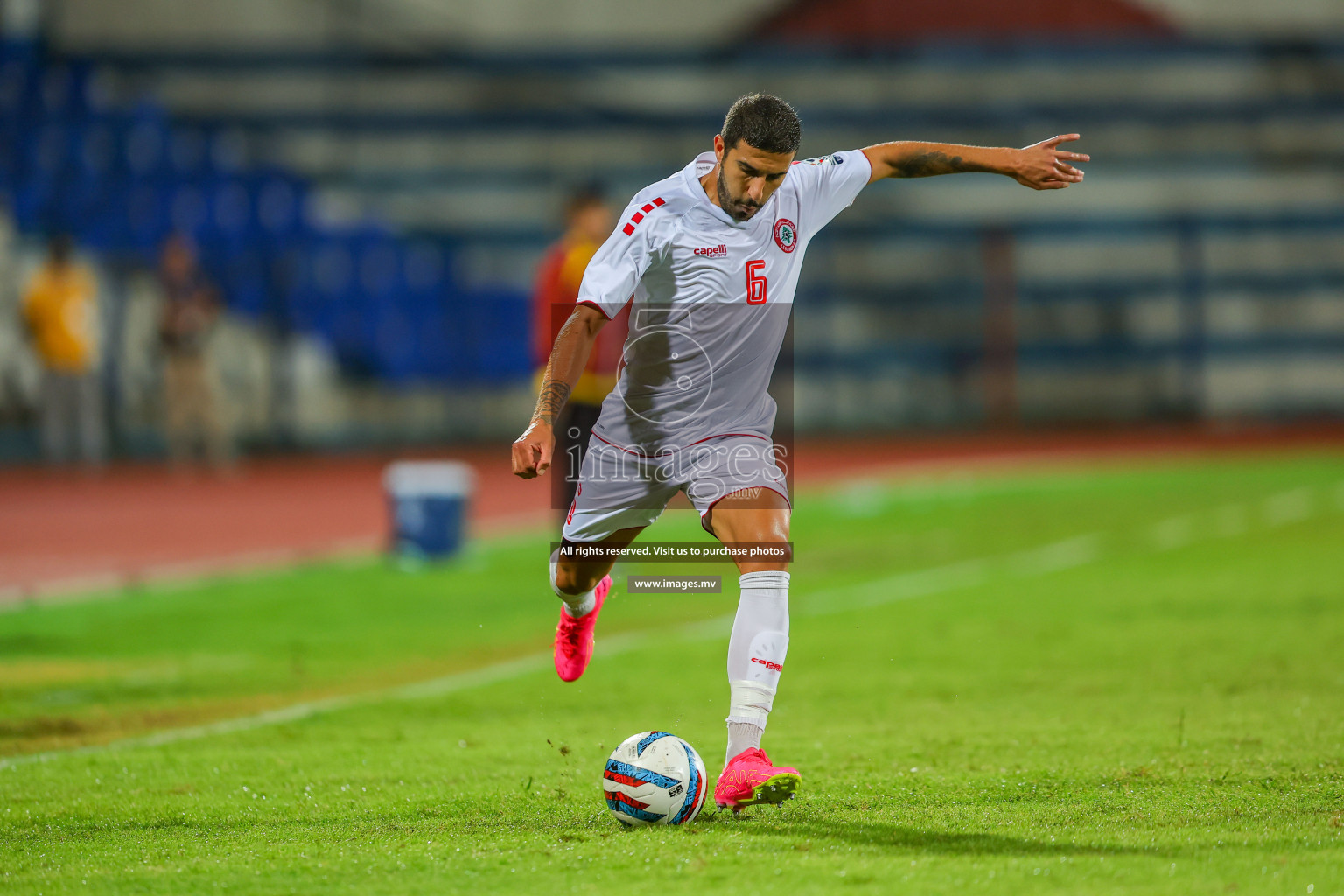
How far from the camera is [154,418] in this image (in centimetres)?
2170

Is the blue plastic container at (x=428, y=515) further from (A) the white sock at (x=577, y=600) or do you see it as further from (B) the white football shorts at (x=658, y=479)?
(B) the white football shorts at (x=658, y=479)

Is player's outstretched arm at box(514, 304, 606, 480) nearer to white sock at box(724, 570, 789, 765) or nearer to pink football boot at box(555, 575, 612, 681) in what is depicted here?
white sock at box(724, 570, 789, 765)

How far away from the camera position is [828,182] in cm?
594

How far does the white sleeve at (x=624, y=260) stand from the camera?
5305mm

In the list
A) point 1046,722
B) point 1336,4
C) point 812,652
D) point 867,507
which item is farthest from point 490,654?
point 1336,4

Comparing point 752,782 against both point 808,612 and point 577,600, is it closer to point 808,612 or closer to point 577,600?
point 577,600

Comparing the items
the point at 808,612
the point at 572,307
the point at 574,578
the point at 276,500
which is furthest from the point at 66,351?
the point at 574,578

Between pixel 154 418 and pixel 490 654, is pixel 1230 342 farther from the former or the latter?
Answer: pixel 490 654

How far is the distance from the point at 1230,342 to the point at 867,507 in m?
11.9

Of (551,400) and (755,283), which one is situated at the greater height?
(755,283)

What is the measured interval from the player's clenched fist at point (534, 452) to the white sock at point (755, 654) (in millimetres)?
834

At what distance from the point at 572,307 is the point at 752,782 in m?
5.74

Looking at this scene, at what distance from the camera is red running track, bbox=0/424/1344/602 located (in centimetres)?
1330

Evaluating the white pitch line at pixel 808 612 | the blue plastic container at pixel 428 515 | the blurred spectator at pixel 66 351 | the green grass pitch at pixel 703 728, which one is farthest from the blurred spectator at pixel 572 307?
the blurred spectator at pixel 66 351
